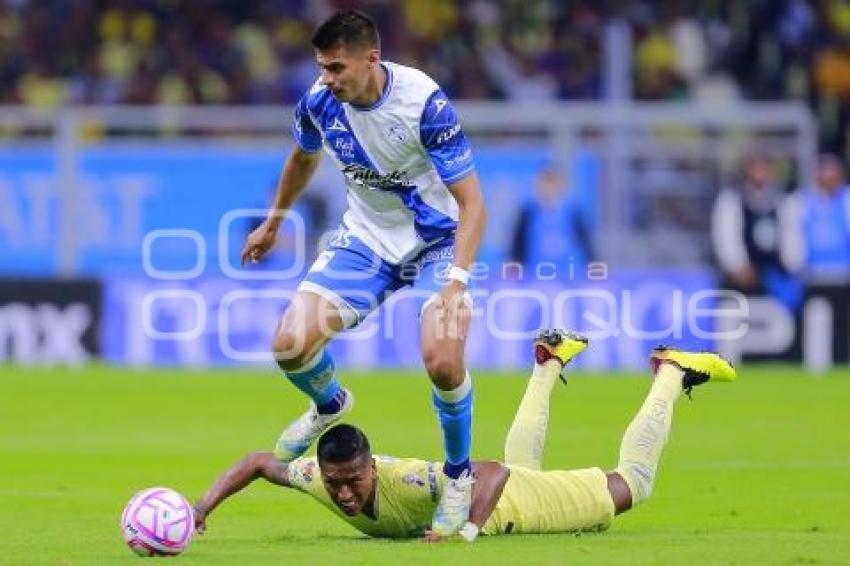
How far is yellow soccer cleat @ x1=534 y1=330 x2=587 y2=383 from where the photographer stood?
11.4m

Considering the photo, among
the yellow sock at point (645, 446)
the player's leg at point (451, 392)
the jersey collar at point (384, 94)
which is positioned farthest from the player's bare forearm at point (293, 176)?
the yellow sock at point (645, 446)

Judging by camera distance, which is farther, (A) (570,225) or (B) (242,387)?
(A) (570,225)

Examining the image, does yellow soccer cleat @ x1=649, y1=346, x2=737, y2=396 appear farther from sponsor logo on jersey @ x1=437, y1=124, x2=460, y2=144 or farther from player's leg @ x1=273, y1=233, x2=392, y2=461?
sponsor logo on jersey @ x1=437, y1=124, x2=460, y2=144

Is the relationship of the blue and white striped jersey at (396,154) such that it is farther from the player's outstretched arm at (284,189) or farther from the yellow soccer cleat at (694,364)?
the yellow soccer cleat at (694,364)

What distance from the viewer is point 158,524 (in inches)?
367

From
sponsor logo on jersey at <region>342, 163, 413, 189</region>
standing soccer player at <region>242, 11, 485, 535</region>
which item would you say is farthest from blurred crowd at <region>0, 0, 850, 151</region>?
sponsor logo on jersey at <region>342, 163, 413, 189</region>

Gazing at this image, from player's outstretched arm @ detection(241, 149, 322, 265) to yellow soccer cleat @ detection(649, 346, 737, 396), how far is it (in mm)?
2077

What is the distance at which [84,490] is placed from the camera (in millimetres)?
12992

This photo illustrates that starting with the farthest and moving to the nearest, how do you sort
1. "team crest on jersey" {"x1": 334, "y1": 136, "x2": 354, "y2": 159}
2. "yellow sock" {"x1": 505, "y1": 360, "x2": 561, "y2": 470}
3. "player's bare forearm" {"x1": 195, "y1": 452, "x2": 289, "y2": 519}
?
"yellow sock" {"x1": 505, "y1": 360, "x2": 561, "y2": 470} → "team crest on jersey" {"x1": 334, "y1": 136, "x2": 354, "y2": 159} → "player's bare forearm" {"x1": 195, "y1": 452, "x2": 289, "y2": 519}

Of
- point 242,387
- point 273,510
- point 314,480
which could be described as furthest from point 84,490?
point 242,387

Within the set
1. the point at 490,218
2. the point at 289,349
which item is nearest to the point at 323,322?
the point at 289,349

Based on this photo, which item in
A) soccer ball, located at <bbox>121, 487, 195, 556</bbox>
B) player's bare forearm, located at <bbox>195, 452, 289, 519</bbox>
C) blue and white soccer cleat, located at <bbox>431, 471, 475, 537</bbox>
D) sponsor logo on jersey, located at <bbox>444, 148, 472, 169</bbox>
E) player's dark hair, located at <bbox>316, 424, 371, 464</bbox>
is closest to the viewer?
soccer ball, located at <bbox>121, 487, 195, 556</bbox>

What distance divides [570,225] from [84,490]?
11417 millimetres

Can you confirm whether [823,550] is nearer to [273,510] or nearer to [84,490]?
[273,510]
